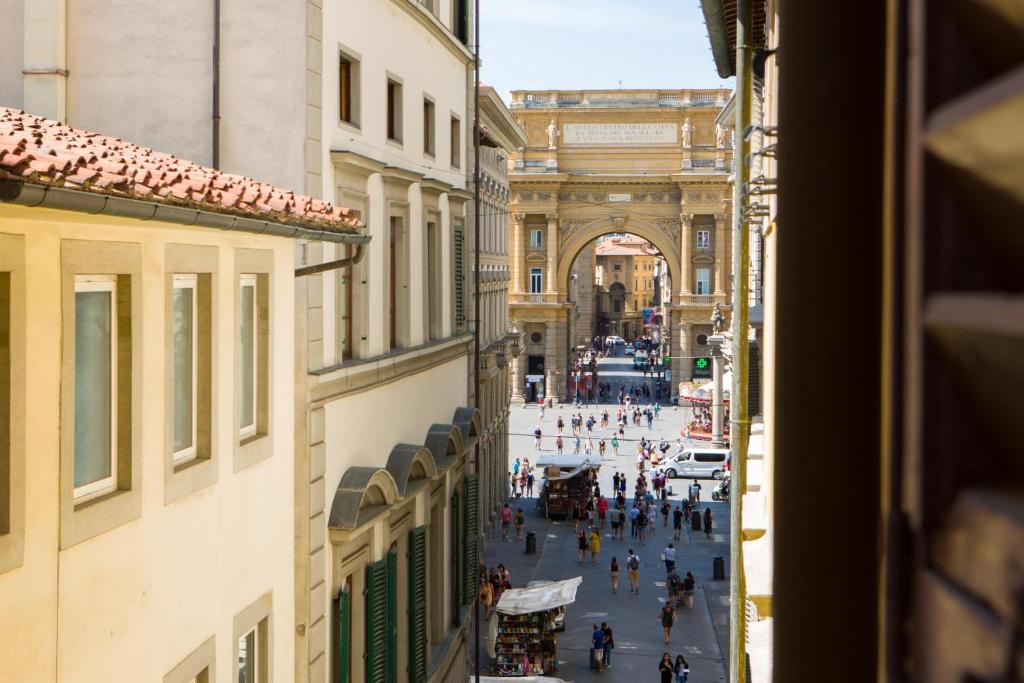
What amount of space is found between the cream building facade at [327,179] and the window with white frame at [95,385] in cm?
407

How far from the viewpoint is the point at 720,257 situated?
248 feet

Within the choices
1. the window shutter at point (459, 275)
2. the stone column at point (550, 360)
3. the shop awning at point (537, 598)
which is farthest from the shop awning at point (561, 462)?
the stone column at point (550, 360)

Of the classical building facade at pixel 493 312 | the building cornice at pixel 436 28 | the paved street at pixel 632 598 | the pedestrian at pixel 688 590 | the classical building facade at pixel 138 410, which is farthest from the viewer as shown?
the classical building facade at pixel 493 312

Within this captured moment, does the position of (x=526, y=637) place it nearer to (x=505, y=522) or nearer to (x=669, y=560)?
(x=669, y=560)

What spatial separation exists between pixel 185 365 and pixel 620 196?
6791 cm

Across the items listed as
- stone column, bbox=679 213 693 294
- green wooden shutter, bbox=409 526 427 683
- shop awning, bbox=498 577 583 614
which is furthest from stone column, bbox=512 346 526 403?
green wooden shutter, bbox=409 526 427 683

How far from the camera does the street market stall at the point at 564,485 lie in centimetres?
4453

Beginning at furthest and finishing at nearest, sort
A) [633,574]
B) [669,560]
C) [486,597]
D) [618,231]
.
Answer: [618,231] → [669,560] → [633,574] → [486,597]

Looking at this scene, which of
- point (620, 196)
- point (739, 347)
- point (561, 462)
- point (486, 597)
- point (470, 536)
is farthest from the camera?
point (620, 196)

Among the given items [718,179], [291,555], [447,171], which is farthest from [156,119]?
[718,179]

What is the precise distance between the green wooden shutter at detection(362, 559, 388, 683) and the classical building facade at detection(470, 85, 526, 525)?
68.0 feet

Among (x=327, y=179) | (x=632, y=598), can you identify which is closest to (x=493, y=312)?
(x=632, y=598)

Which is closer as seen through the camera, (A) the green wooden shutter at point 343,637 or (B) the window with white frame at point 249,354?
(B) the window with white frame at point 249,354

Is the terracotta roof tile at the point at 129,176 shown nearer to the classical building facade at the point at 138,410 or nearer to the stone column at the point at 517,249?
the classical building facade at the point at 138,410
